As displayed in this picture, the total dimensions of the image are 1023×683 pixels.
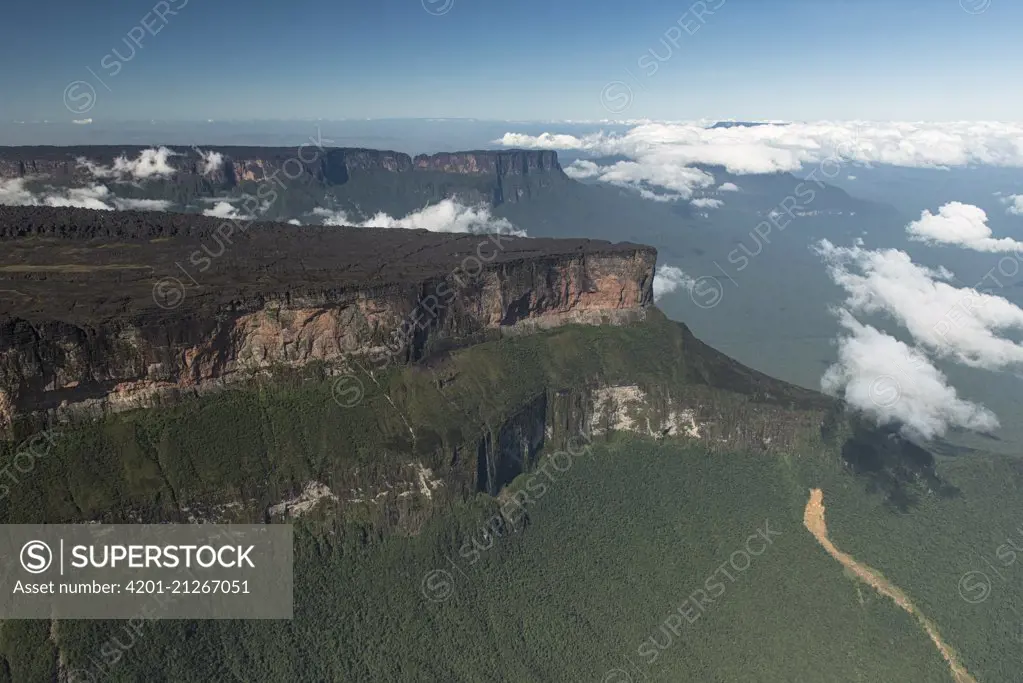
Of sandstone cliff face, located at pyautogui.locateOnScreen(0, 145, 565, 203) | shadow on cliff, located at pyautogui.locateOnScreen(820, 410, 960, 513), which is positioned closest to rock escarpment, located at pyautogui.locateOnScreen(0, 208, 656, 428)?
shadow on cliff, located at pyautogui.locateOnScreen(820, 410, 960, 513)

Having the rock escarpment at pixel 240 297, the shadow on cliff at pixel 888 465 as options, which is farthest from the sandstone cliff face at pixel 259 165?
the shadow on cliff at pixel 888 465

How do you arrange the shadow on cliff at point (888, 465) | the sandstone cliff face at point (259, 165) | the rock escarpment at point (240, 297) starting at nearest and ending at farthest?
the rock escarpment at point (240, 297), the shadow on cliff at point (888, 465), the sandstone cliff face at point (259, 165)

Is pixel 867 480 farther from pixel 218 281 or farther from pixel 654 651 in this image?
pixel 218 281

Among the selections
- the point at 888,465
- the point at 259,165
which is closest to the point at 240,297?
the point at 888,465

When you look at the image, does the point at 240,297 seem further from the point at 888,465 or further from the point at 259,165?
the point at 259,165

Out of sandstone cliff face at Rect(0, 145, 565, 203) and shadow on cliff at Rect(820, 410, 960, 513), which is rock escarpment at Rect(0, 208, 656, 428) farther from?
sandstone cliff face at Rect(0, 145, 565, 203)

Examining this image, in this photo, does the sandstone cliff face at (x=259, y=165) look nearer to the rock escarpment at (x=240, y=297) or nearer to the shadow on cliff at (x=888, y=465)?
the rock escarpment at (x=240, y=297)
